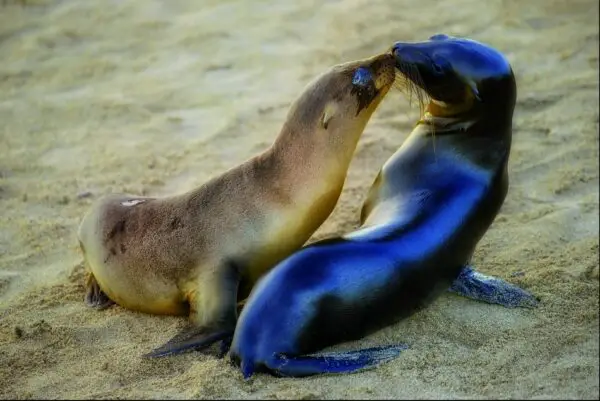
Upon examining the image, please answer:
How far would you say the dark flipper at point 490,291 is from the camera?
149 inches

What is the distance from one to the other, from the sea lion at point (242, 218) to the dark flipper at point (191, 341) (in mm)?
147

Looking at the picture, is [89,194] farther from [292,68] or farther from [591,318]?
[591,318]

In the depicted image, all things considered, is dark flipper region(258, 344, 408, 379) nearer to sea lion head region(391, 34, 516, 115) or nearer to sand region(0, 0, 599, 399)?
sand region(0, 0, 599, 399)

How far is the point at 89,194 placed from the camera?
5223 millimetres

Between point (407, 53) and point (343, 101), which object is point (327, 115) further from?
point (407, 53)

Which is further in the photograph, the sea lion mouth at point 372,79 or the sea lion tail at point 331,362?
the sea lion mouth at point 372,79

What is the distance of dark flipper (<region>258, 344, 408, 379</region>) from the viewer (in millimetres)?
3137

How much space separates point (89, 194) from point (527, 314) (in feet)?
9.12

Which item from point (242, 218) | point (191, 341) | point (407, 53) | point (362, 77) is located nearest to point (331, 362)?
Answer: point (191, 341)

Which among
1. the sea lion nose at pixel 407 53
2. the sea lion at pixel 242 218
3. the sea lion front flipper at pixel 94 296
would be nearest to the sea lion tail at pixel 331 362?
the sea lion at pixel 242 218

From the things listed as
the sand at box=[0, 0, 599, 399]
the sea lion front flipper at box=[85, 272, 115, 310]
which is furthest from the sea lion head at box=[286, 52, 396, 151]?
the sea lion front flipper at box=[85, 272, 115, 310]

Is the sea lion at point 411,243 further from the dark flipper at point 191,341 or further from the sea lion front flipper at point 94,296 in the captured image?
the sea lion front flipper at point 94,296

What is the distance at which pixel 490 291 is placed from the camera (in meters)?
3.84

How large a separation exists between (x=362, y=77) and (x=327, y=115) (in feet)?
0.78
